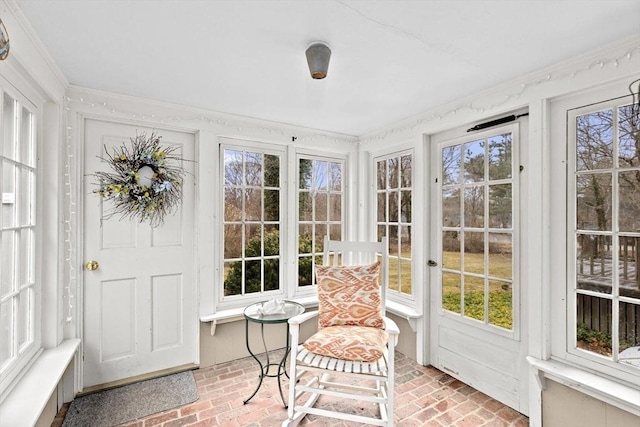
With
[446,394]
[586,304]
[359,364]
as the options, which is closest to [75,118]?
[359,364]

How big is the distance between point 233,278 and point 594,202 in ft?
9.58

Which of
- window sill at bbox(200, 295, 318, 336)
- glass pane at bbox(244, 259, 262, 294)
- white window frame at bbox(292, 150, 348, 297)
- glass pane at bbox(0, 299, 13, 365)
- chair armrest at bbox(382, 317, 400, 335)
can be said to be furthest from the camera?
white window frame at bbox(292, 150, 348, 297)

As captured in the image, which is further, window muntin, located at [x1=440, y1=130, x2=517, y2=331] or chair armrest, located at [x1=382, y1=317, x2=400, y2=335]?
window muntin, located at [x1=440, y1=130, x2=517, y2=331]

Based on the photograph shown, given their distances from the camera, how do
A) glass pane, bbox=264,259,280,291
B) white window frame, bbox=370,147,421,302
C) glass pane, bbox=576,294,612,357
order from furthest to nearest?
glass pane, bbox=264,259,280,291
white window frame, bbox=370,147,421,302
glass pane, bbox=576,294,612,357

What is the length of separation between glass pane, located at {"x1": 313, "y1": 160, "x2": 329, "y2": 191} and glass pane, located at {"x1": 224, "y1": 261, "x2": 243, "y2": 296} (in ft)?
4.12

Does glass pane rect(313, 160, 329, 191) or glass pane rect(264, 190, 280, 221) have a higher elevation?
glass pane rect(313, 160, 329, 191)

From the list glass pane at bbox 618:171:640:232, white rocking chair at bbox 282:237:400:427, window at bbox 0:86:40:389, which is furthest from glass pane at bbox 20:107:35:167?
glass pane at bbox 618:171:640:232

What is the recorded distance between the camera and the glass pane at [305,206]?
3.58 m

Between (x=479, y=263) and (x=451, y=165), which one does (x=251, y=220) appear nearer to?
(x=451, y=165)

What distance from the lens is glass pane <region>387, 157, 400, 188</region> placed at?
341 cm

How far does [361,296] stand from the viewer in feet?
8.47

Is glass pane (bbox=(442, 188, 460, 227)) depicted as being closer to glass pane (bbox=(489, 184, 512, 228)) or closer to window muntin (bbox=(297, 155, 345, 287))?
glass pane (bbox=(489, 184, 512, 228))

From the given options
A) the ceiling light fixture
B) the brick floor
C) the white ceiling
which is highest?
the white ceiling

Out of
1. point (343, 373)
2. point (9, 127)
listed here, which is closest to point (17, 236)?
point (9, 127)
